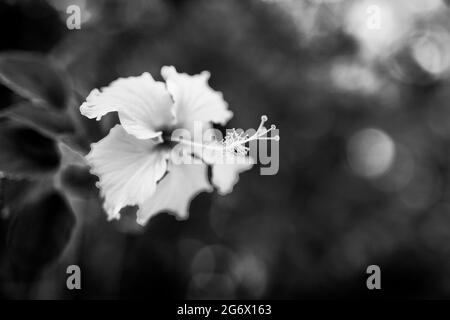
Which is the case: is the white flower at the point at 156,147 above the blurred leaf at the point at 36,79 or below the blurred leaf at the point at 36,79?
below

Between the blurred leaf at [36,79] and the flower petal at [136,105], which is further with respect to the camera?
the blurred leaf at [36,79]

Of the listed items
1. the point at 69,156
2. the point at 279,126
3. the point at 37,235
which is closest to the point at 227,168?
the point at 69,156

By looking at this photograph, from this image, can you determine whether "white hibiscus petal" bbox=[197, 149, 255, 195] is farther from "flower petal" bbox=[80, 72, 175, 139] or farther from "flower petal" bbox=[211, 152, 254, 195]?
"flower petal" bbox=[80, 72, 175, 139]

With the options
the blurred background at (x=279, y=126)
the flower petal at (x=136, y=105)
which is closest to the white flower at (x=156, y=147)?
the flower petal at (x=136, y=105)

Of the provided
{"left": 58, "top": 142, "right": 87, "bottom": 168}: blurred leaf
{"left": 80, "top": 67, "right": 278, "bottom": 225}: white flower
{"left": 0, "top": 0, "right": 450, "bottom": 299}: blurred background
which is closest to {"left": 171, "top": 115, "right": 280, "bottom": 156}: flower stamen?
{"left": 80, "top": 67, "right": 278, "bottom": 225}: white flower

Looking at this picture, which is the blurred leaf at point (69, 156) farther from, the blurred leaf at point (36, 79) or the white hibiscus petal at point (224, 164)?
the white hibiscus petal at point (224, 164)

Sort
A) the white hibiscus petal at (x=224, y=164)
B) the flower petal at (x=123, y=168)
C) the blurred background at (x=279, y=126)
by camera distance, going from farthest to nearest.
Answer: the blurred background at (x=279, y=126) → the white hibiscus petal at (x=224, y=164) → the flower petal at (x=123, y=168)
